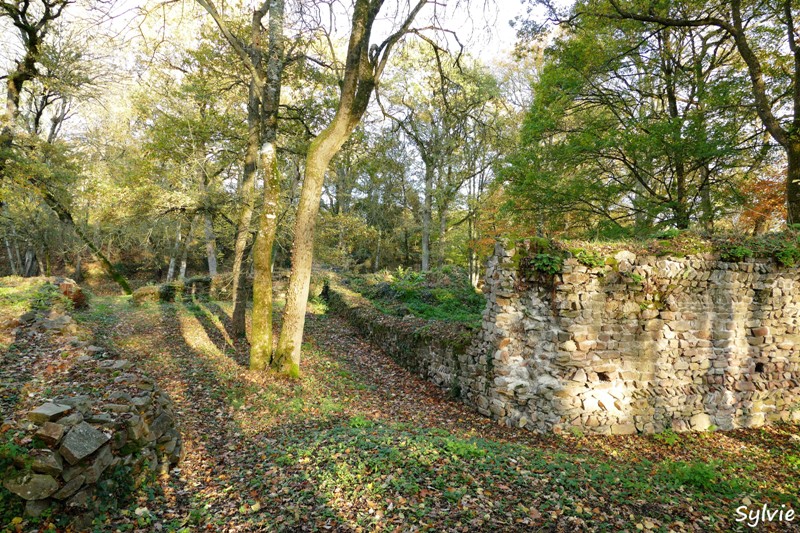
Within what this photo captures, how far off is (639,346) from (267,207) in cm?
737

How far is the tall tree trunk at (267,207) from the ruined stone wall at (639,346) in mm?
4282

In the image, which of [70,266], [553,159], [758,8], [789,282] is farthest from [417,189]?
[70,266]

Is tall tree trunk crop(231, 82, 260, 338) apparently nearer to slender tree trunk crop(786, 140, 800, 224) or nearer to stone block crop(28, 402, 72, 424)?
stone block crop(28, 402, 72, 424)

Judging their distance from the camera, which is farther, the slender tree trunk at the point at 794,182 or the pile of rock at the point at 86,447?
the slender tree trunk at the point at 794,182

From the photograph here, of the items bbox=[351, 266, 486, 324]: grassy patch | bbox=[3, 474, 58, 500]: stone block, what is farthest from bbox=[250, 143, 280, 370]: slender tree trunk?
bbox=[351, 266, 486, 324]: grassy patch

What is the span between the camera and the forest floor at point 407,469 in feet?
12.5

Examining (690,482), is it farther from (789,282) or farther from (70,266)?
(70,266)

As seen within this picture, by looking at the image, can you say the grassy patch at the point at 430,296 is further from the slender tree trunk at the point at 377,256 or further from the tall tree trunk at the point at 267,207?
the slender tree trunk at the point at 377,256

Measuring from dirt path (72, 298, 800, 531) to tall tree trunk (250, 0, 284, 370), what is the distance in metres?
0.74

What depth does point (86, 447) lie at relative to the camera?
144 inches

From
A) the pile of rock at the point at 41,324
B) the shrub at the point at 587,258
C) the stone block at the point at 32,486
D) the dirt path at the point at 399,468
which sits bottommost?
the dirt path at the point at 399,468

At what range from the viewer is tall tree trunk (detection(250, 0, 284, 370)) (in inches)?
304

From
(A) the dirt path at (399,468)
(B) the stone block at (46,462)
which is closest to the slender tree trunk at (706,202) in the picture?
(A) the dirt path at (399,468)

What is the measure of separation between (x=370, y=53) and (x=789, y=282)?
360 inches
